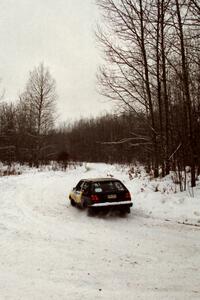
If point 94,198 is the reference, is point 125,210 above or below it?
below

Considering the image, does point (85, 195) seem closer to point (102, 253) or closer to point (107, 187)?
point (107, 187)

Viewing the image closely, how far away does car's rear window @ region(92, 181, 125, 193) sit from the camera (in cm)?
1030

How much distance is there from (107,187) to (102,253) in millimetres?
4555

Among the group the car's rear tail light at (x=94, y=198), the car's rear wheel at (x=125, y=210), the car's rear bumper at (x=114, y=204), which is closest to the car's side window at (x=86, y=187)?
the car's rear tail light at (x=94, y=198)

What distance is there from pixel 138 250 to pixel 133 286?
1.89m

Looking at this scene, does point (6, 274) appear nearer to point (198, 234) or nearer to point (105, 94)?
point (198, 234)

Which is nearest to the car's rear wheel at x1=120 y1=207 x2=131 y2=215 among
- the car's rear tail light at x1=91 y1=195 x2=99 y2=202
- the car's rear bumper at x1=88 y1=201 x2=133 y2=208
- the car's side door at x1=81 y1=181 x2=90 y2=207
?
the car's rear bumper at x1=88 y1=201 x2=133 y2=208

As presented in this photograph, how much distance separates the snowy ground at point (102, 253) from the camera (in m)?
4.28

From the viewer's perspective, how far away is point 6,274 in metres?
4.82

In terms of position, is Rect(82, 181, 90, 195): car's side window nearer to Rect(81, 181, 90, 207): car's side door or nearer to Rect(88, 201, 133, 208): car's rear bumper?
Rect(81, 181, 90, 207): car's side door

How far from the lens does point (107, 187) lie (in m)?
10.5

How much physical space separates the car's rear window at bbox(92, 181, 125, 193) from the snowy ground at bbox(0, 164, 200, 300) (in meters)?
1.06

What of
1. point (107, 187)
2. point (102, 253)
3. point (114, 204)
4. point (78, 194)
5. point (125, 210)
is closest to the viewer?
point (102, 253)

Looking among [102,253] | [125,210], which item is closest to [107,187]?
[125,210]
